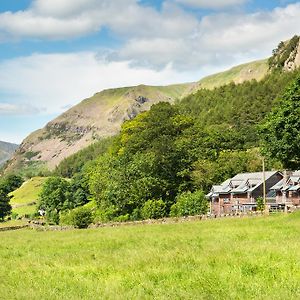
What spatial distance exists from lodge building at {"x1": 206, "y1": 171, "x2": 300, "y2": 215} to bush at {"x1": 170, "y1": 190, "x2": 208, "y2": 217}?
9051 mm

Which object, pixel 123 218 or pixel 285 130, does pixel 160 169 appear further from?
pixel 285 130

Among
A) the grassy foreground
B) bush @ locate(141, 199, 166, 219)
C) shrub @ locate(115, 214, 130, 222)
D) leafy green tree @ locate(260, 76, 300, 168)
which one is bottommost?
shrub @ locate(115, 214, 130, 222)

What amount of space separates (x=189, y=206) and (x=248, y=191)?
628 inches

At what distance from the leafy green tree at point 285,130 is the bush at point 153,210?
92.2ft

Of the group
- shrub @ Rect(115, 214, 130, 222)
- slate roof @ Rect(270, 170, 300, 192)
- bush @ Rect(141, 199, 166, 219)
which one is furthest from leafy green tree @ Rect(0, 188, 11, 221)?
slate roof @ Rect(270, 170, 300, 192)

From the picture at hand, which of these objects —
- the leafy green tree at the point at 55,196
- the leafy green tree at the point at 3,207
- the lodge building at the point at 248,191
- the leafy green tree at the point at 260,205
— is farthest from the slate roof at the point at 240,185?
the leafy green tree at the point at 3,207

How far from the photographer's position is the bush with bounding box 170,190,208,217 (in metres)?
73.1

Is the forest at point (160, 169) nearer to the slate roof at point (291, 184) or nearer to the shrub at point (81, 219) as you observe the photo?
the shrub at point (81, 219)

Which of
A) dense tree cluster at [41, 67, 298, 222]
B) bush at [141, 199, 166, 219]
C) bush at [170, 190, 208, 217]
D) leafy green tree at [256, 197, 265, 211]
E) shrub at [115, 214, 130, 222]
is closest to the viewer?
leafy green tree at [256, 197, 265, 211]

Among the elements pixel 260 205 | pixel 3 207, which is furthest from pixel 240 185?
pixel 3 207

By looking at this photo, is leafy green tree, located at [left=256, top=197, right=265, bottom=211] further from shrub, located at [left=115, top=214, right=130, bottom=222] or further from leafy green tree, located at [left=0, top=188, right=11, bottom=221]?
leafy green tree, located at [left=0, top=188, right=11, bottom=221]

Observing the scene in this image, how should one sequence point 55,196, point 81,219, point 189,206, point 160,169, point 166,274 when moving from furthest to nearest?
point 55,196 < point 160,169 < point 189,206 < point 81,219 < point 166,274

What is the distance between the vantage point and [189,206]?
73500 millimetres

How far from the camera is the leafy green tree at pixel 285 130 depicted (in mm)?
46062
